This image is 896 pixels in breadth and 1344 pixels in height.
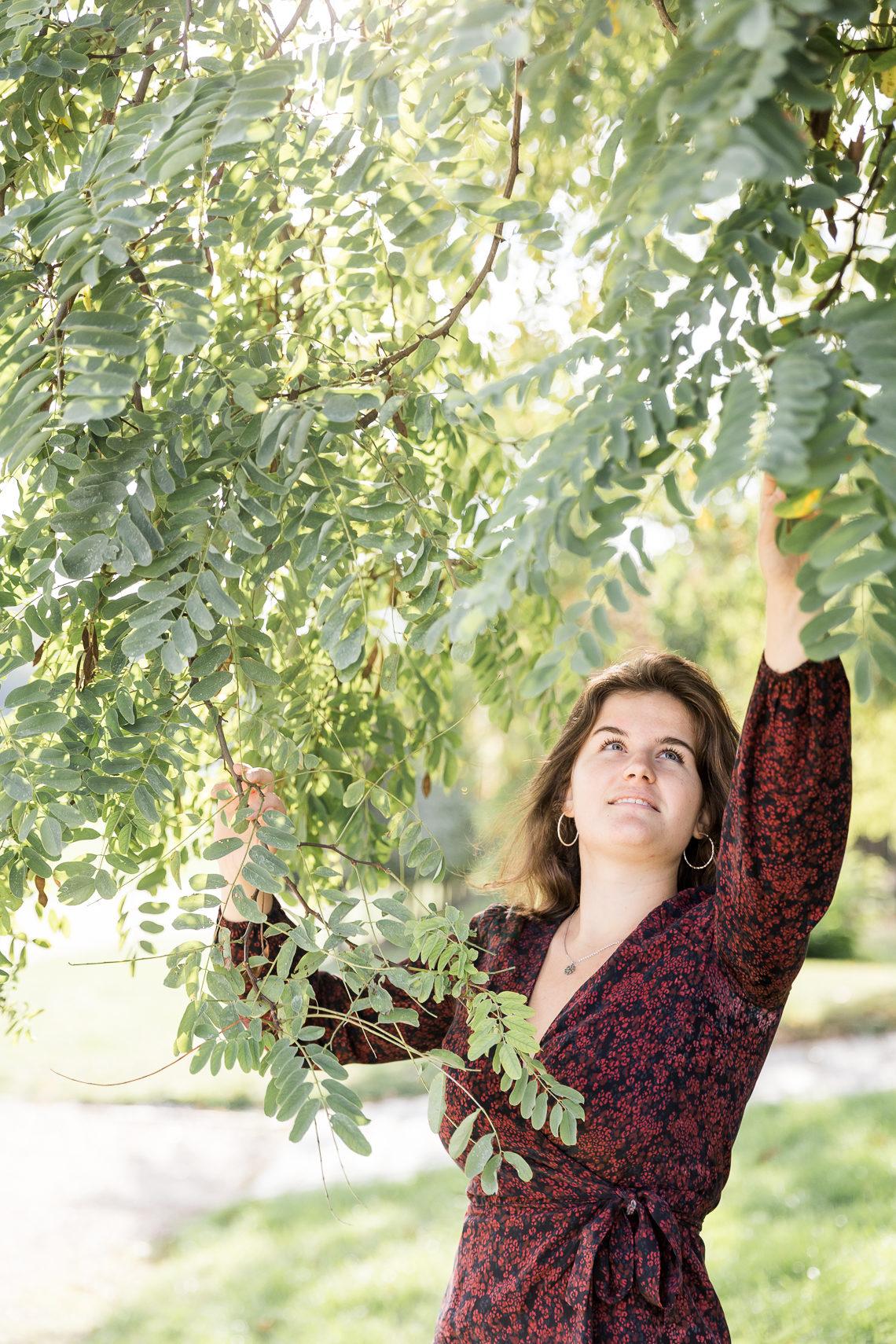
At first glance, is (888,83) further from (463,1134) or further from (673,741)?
(463,1134)

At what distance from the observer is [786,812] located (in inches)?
53.9

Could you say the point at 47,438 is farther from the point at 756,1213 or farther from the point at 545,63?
the point at 756,1213

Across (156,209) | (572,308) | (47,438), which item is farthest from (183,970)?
(572,308)

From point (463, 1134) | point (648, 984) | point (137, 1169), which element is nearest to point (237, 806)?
point (463, 1134)

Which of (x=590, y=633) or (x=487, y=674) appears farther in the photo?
(x=487, y=674)

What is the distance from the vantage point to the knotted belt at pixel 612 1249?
1651mm

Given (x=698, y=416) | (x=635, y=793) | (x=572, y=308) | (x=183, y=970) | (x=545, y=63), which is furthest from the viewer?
(x=572, y=308)

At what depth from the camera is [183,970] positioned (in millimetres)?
1439

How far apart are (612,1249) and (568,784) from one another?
780 millimetres

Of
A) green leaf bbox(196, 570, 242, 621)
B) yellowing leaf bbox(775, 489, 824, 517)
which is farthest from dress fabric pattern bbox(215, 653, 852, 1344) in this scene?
yellowing leaf bbox(775, 489, 824, 517)

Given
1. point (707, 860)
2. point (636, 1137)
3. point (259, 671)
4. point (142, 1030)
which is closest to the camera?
point (259, 671)

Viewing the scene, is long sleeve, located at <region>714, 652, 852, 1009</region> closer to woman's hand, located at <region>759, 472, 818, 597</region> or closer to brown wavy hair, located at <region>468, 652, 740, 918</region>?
woman's hand, located at <region>759, 472, 818, 597</region>

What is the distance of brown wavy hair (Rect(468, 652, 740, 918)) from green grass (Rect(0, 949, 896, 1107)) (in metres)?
4.55

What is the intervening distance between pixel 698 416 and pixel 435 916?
2.36 feet
